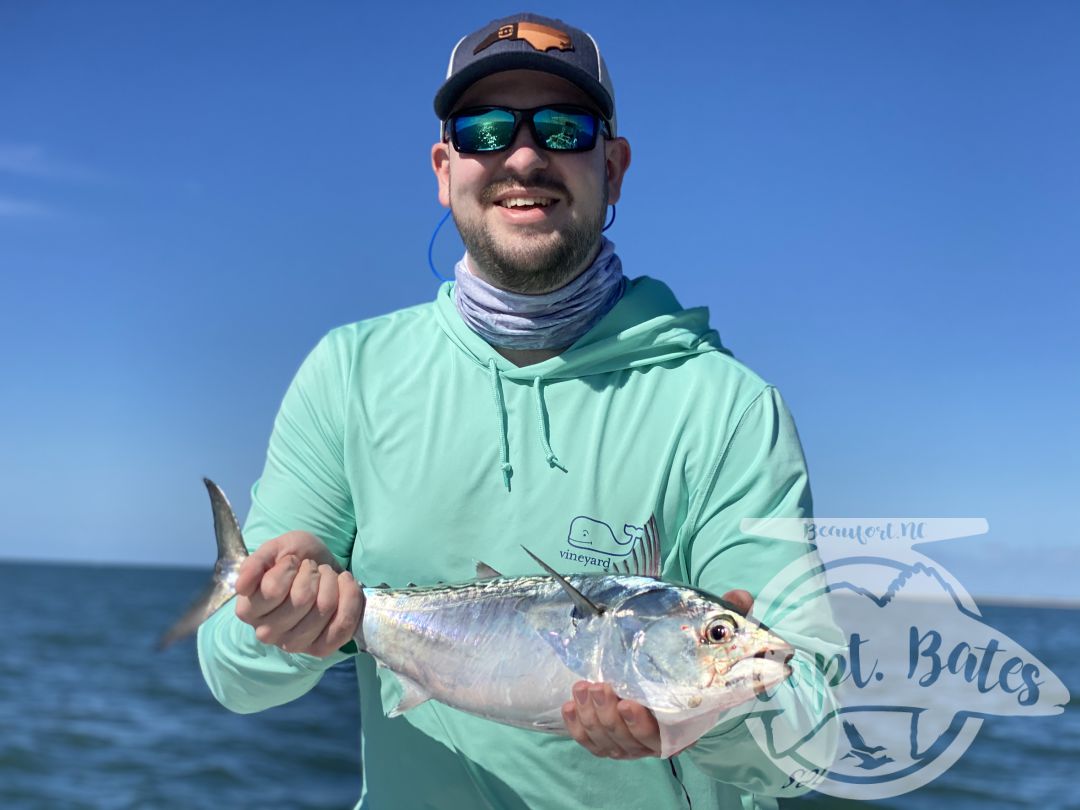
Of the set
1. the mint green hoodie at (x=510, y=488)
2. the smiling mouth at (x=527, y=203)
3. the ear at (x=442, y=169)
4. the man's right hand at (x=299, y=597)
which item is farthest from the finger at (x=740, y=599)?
the ear at (x=442, y=169)

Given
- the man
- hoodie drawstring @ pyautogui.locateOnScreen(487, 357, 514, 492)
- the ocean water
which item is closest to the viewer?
the man

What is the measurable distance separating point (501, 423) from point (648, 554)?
659mm

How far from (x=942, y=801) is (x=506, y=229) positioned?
1586 cm

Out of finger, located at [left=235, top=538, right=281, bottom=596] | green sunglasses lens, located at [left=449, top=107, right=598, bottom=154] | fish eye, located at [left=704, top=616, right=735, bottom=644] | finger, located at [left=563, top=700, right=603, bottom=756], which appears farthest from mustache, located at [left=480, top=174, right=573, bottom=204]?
finger, located at [left=563, top=700, right=603, bottom=756]

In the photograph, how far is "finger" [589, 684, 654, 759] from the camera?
2369mm

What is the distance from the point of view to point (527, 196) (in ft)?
10.6

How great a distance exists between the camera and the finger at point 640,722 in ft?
7.69

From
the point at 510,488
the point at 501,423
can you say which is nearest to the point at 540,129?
the point at 501,423

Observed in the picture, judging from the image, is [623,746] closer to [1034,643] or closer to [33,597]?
[1034,643]

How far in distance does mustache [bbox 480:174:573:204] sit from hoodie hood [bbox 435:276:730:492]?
1.39 feet

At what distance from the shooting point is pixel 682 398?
309 centimetres

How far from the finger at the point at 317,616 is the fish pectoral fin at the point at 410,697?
1.00ft

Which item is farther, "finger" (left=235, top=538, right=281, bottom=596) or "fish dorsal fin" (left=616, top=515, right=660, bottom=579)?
"fish dorsal fin" (left=616, top=515, right=660, bottom=579)

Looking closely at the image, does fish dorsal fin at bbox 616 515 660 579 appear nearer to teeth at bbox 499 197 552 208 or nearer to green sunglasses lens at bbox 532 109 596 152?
teeth at bbox 499 197 552 208
